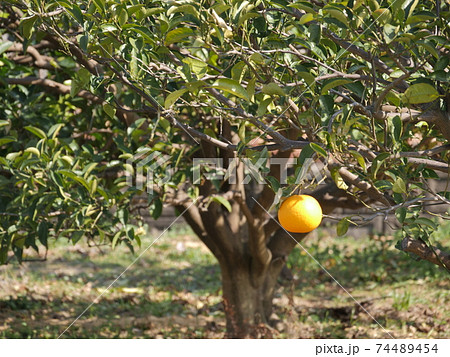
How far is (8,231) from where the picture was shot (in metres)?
2.50

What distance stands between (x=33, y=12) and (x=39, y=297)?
12.5 feet

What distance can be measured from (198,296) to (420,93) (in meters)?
3.85

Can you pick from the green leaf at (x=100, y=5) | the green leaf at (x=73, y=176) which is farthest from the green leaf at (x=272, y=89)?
the green leaf at (x=73, y=176)

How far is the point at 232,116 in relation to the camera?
178cm

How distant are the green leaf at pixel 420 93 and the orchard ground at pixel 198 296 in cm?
229

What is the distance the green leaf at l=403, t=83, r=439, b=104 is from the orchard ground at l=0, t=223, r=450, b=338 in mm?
2289

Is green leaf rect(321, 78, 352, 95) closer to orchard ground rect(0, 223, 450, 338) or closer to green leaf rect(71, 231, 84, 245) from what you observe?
green leaf rect(71, 231, 84, 245)

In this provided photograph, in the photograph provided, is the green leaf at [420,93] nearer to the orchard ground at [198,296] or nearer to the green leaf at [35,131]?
the green leaf at [35,131]

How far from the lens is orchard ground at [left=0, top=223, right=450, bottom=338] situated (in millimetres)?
3994

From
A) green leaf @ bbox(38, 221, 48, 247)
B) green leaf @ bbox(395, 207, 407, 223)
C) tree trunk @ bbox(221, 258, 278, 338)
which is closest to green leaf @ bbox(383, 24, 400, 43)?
green leaf @ bbox(395, 207, 407, 223)

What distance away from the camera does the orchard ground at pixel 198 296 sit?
13.1 feet

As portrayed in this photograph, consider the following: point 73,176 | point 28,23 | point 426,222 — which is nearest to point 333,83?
point 426,222

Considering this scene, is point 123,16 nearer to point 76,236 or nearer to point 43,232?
point 76,236

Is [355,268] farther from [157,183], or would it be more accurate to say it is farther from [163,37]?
[163,37]
